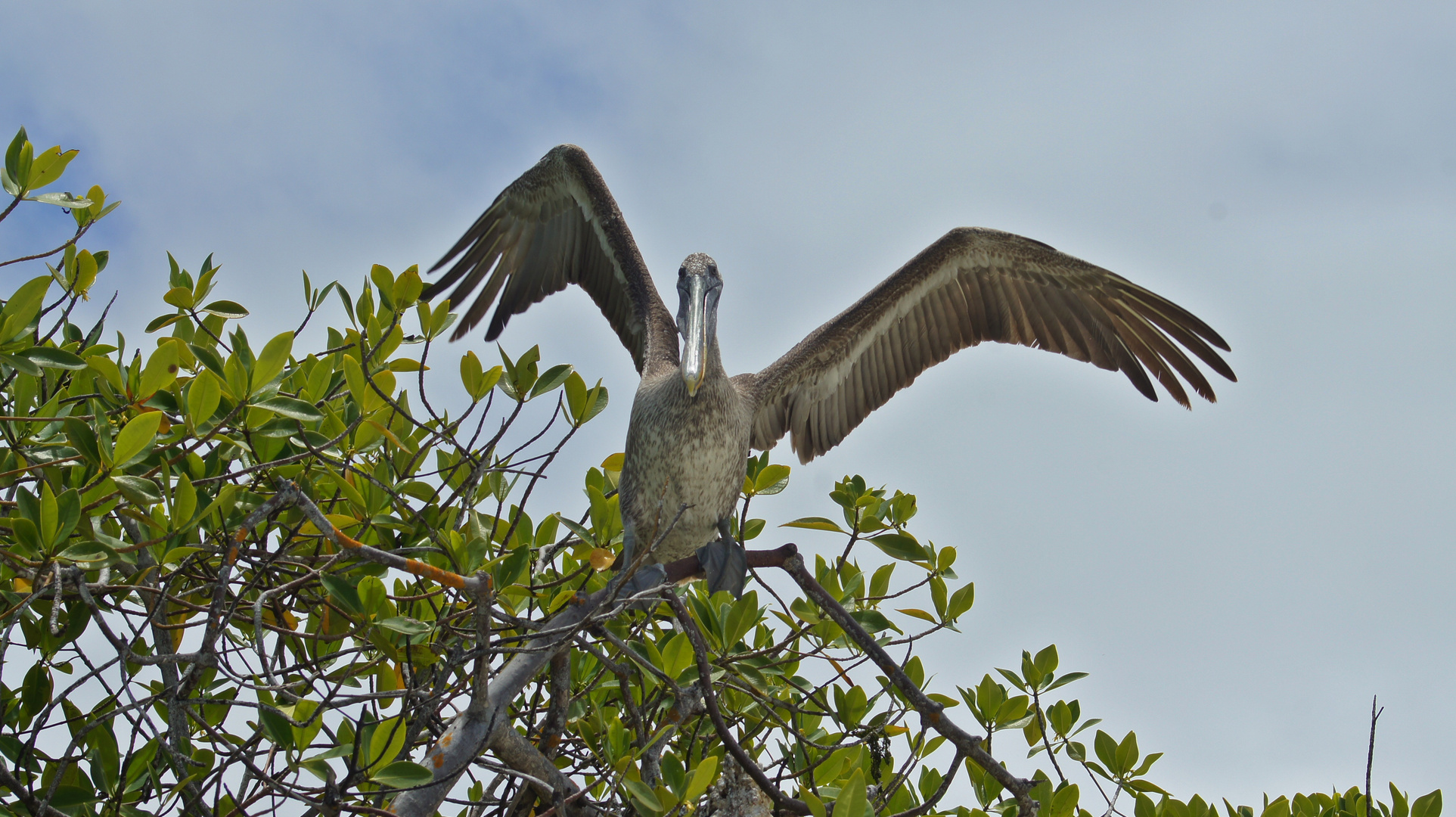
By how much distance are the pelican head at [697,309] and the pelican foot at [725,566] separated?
23.8 inches

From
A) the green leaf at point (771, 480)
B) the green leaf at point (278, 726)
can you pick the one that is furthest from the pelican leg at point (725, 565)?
the green leaf at point (278, 726)

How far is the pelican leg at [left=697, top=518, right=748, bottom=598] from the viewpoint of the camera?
3.77 metres

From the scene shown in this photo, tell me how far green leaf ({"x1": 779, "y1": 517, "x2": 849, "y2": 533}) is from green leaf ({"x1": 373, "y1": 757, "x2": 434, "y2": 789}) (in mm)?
1718

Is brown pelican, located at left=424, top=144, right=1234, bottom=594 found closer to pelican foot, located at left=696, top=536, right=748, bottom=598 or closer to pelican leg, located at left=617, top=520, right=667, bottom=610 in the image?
pelican foot, located at left=696, top=536, right=748, bottom=598

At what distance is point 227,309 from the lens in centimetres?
316

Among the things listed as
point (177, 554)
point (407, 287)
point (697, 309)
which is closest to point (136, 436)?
point (177, 554)

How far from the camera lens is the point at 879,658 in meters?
2.99

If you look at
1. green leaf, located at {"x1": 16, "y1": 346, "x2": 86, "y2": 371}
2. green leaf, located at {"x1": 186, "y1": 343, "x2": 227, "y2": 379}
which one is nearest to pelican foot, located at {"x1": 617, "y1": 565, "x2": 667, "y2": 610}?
green leaf, located at {"x1": 186, "y1": 343, "x2": 227, "y2": 379}

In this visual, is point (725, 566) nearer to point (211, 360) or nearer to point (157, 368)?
point (211, 360)

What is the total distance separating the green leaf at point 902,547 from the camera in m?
3.51

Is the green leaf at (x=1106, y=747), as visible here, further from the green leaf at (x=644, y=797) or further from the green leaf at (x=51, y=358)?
the green leaf at (x=51, y=358)

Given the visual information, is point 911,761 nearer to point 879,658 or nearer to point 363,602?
point 879,658

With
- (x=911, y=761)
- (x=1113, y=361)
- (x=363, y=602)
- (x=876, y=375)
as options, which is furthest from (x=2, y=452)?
(x=1113, y=361)

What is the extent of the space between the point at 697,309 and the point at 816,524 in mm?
955
